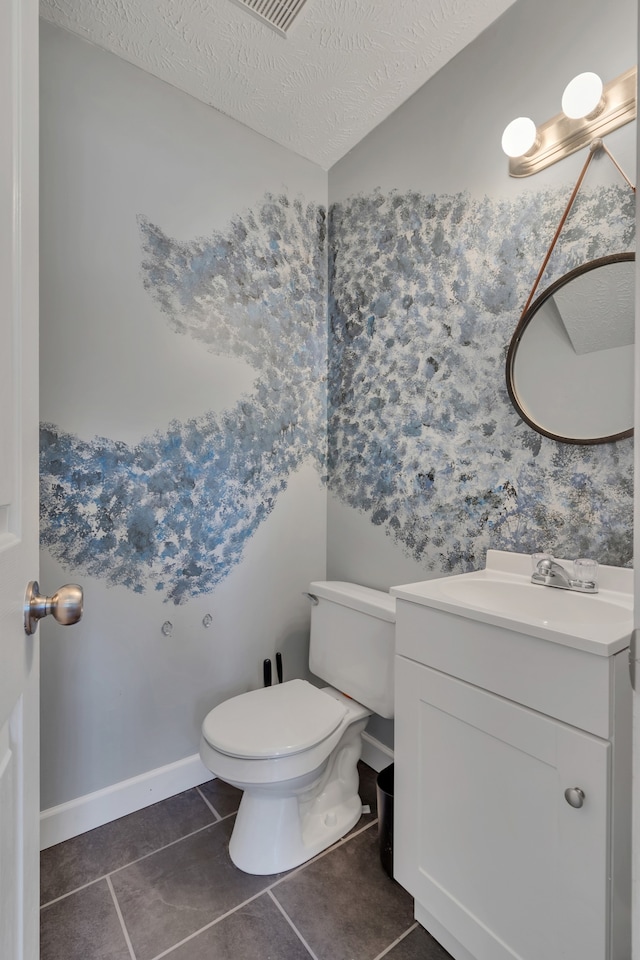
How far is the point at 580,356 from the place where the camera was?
1260mm

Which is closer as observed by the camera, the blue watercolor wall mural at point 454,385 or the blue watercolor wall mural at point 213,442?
the blue watercolor wall mural at point 454,385

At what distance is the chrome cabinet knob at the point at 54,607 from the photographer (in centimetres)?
59

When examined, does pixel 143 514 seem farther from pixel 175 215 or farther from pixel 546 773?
pixel 546 773

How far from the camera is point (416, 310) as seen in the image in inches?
66.4

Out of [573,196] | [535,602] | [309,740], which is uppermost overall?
[573,196]

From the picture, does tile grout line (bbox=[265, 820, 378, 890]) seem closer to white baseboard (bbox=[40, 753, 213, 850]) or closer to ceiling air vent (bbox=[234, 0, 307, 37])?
white baseboard (bbox=[40, 753, 213, 850])

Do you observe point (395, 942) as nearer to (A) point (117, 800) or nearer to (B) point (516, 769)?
(B) point (516, 769)

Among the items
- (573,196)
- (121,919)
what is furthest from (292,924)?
(573,196)

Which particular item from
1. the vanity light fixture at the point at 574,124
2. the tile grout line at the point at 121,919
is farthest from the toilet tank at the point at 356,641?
the vanity light fixture at the point at 574,124

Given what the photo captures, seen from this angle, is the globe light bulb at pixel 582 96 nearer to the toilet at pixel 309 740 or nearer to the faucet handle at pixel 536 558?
the faucet handle at pixel 536 558

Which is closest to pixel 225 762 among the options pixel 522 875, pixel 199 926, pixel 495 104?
pixel 199 926

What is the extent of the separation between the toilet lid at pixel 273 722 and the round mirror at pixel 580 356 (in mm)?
1088
